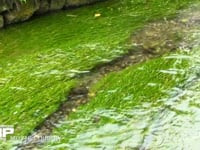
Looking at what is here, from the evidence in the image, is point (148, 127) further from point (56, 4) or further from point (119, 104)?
point (56, 4)

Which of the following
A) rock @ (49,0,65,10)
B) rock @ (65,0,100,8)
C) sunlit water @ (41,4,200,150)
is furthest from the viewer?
rock @ (65,0,100,8)

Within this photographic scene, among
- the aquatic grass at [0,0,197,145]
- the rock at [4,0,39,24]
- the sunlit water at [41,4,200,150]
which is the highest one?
the rock at [4,0,39,24]

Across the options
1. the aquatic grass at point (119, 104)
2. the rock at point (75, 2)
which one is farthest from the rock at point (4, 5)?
the aquatic grass at point (119, 104)

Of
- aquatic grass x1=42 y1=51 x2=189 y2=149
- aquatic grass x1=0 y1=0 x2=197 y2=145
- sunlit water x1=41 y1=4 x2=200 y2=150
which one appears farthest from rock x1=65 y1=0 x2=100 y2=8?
sunlit water x1=41 y1=4 x2=200 y2=150

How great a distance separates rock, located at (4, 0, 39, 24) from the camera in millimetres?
10641

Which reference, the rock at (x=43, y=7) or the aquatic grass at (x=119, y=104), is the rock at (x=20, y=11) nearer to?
the rock at (x=43, y=7)

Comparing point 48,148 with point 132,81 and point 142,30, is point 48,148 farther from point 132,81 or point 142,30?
point 142,30

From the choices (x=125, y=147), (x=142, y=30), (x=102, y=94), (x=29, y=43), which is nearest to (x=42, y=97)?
(x=102, y=94)

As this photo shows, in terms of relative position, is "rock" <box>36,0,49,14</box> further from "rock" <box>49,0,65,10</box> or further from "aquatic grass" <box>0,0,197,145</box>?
"aquatic grass" <box>0,0,197,145</box>

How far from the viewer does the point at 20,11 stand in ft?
35.5

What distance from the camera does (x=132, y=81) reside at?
7219 millimetres

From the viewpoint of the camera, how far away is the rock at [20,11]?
10641mm

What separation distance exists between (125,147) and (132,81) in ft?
6.38

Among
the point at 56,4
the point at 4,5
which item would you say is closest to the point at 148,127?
the point at 4,5
